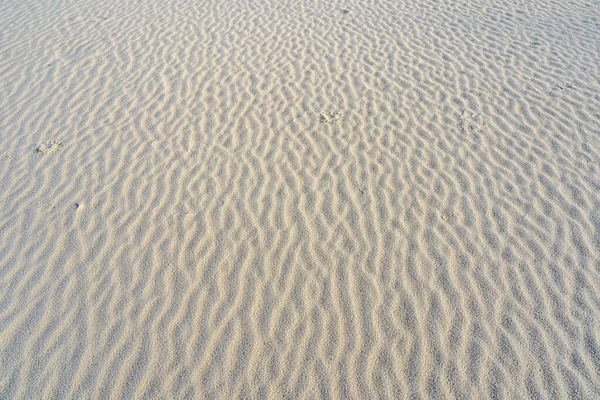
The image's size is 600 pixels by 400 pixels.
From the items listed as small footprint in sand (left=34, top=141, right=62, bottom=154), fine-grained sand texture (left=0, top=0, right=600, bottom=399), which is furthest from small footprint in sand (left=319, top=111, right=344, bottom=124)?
small footprint in sand (left=34, top=141, right=62, bottom=154)

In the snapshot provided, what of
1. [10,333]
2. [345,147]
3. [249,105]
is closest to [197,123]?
[249,105]

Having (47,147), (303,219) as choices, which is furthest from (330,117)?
(47,147)

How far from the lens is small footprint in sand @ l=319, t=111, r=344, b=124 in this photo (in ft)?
20.3

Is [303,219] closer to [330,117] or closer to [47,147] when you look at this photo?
[330,117]

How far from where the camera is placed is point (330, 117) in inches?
247

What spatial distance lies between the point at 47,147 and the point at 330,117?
3699 millimetres

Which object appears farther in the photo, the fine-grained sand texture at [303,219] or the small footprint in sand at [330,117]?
the small footprint in sand at [330,117]

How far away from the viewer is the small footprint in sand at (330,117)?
620 centimetres

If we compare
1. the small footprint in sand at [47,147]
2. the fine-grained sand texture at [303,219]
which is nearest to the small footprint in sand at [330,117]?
the fine-grained sand texture at [303,219]

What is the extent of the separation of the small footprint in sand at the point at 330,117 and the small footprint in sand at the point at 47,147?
3.44m

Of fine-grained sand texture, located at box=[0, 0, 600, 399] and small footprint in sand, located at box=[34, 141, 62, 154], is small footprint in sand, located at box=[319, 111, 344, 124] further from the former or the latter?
small footprint in sand, located at box=[34, 141, 62, 154]

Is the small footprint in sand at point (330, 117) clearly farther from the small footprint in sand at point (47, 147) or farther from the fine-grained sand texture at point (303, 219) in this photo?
the small footprint in sand at point (47, 147)

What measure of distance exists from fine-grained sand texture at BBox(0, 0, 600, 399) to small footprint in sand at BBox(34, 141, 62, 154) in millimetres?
27

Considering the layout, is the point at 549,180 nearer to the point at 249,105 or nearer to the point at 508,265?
the point at 508,265
